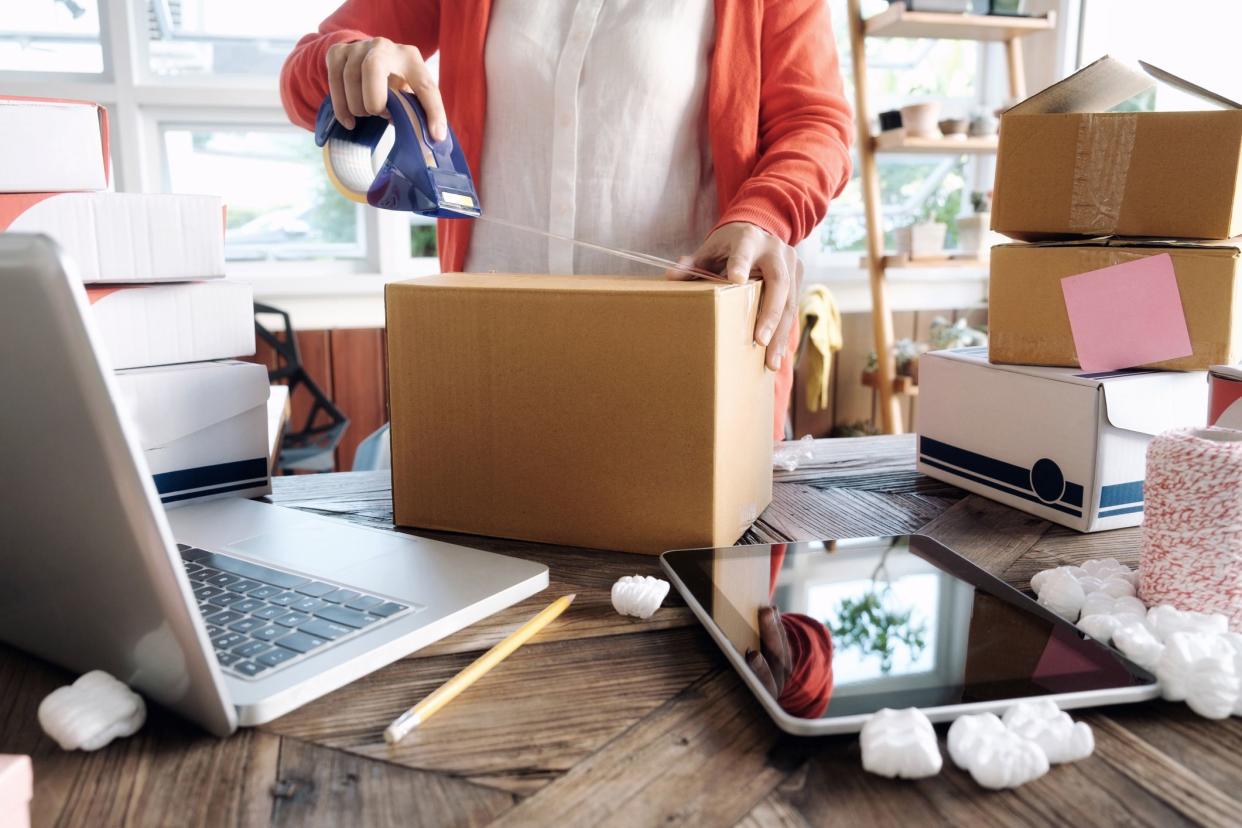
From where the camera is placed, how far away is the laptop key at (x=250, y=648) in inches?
20.3

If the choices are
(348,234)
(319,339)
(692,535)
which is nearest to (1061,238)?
(692,535)

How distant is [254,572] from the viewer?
2.07ft

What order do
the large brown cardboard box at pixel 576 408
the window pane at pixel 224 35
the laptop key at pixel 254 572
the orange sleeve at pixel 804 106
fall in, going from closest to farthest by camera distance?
the laptop key at pixel 254 572
the large brown cardboard box at pixel 576 408
the orange sleeve at pixel 804 106
the window pane at pixel 224 35

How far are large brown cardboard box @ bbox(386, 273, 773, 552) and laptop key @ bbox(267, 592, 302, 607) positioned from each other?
0.79ft

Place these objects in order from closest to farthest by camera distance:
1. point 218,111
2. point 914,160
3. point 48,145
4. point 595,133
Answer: point 48,145, point 595,133, point 218,111, point 914,160

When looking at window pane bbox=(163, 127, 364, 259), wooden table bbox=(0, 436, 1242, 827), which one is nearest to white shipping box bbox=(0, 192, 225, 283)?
wooden table bbox=(0, 436, 1242, 827)

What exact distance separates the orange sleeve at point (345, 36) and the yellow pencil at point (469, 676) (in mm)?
758

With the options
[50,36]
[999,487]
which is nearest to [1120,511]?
[999,487]

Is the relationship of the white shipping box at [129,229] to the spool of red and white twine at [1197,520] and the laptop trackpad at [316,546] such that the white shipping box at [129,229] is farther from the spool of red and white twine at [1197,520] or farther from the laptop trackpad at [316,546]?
the spool of red and white twine at [1197,520]

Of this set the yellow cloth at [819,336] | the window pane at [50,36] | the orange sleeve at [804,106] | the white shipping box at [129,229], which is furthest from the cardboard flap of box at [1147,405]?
the window pane at [50,36]

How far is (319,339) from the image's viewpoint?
272cm

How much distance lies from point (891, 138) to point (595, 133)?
1812 millimetres

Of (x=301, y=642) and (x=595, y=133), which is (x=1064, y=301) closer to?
(x=595, y=133)

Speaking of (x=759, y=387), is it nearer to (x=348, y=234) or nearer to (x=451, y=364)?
(x=451, y=364)
